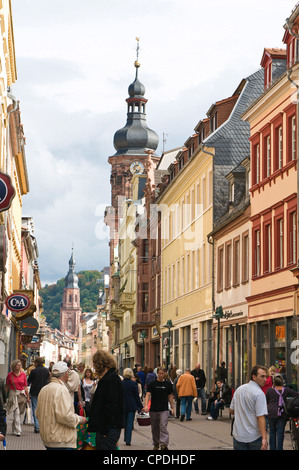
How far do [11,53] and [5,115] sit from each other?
3594 mm

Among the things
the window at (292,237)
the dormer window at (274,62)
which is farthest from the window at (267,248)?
the dormer window at (274,62)

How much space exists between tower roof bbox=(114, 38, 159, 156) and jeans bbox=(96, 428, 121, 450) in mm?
111210

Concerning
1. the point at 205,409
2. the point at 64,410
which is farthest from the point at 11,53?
the point at 64,410

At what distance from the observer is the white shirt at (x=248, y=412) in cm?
1128

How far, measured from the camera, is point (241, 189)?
131 ft

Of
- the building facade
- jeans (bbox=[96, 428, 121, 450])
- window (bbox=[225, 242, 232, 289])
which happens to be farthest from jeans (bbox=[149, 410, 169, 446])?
window (bbox=[225, 242, 232, 289])

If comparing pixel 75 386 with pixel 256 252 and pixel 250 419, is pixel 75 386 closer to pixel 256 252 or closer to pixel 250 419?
pixel 250 419

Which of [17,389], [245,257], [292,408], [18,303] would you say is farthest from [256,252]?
[292,408]

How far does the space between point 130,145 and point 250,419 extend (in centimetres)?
11396

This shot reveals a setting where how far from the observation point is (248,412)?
37.3 feet

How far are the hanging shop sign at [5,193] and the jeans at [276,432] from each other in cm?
639

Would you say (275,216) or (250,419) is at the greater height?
(275,216)

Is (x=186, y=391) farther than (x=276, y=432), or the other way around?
(x=186, y=391)

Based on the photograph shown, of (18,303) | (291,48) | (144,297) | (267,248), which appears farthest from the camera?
(144,297)
